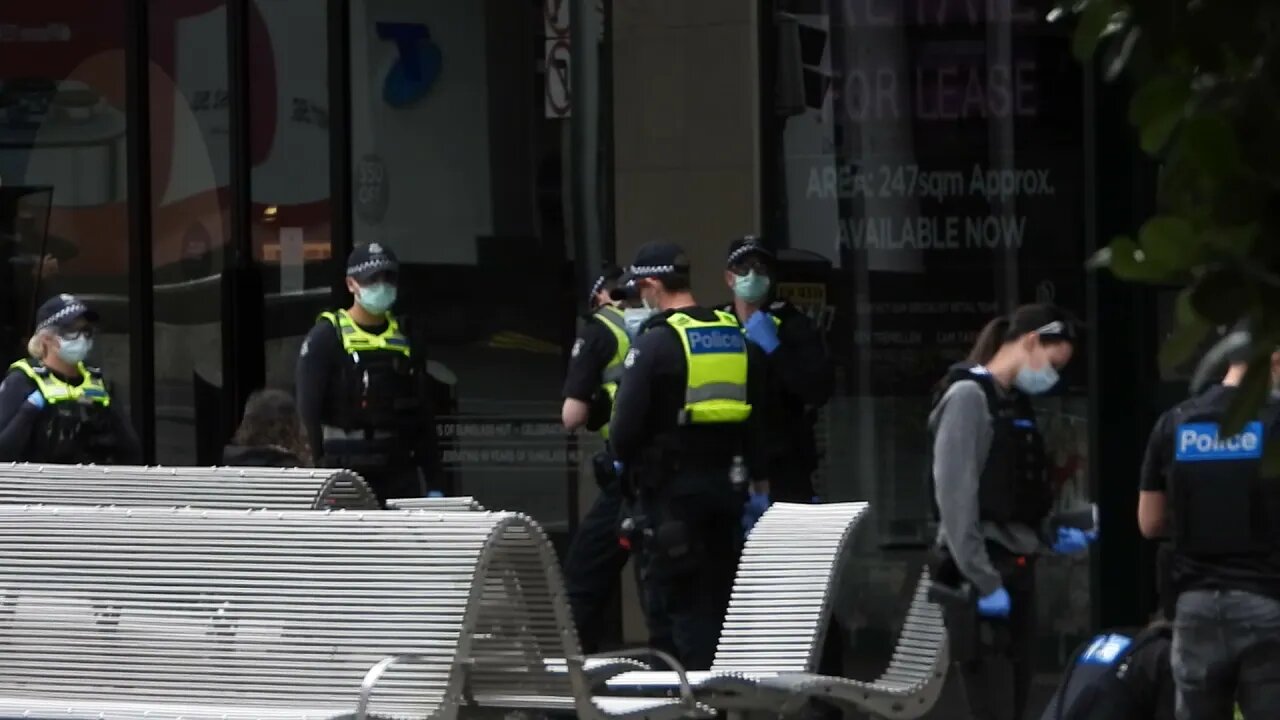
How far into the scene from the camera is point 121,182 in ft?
37.6

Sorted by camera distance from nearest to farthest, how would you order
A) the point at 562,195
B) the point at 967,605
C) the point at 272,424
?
the point at 967,605
the point at 272,424
the point at 562,195

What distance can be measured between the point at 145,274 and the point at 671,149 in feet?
9.28

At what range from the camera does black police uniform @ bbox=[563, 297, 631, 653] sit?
914cm

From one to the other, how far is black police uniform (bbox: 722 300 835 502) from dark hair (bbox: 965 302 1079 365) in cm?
125

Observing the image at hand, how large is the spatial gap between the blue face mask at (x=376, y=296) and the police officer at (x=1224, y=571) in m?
3.96

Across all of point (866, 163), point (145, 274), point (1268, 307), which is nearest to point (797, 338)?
point (866, 163)

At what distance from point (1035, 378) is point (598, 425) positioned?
2364 mm

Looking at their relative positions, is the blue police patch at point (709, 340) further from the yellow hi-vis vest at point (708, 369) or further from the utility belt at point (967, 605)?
the utility belt at point (967, 605)

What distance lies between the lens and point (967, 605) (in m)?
7.18

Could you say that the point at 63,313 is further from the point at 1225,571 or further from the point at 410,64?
the point at 1225,571

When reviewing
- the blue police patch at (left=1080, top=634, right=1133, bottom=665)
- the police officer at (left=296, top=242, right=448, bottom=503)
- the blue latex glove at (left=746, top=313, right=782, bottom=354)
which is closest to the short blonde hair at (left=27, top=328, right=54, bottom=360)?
the police officer at (left=296, top=242, right=448, bottom=503)

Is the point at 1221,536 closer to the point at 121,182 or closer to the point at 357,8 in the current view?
the point at 357,8

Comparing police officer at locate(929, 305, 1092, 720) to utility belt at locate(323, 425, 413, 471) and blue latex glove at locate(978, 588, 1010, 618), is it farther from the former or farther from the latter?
utility belt at locate(323, 425, 413, 471)

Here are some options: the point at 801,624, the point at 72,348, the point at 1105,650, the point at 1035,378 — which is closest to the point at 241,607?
the point at 801,624
